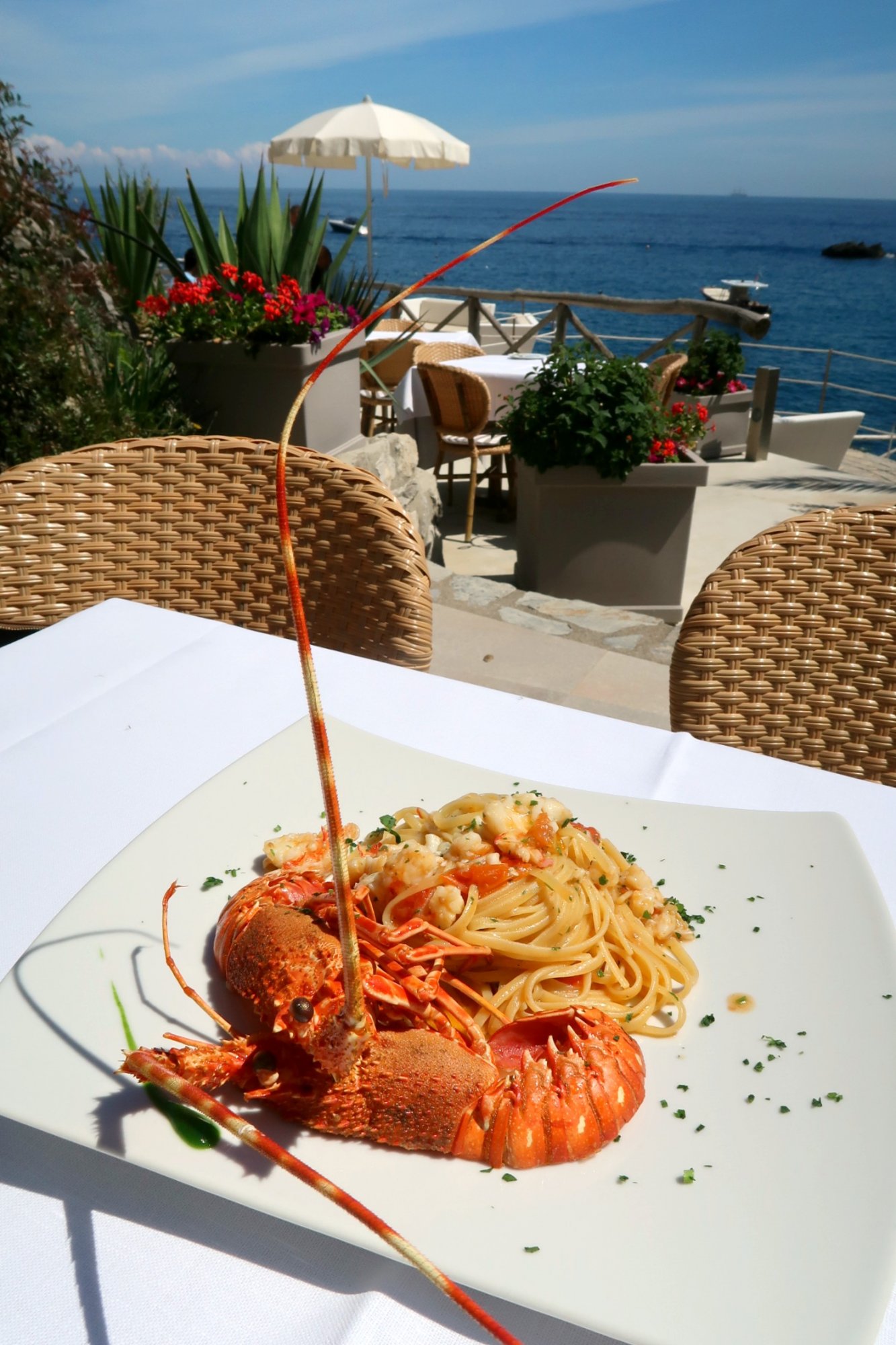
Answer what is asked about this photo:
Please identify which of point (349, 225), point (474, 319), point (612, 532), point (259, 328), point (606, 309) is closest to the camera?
point (259, 328)

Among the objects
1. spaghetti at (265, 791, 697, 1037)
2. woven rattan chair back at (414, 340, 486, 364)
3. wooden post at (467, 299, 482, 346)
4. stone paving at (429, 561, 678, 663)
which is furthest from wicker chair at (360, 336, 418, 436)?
spaghetti at (265, 791, 697, 1037)

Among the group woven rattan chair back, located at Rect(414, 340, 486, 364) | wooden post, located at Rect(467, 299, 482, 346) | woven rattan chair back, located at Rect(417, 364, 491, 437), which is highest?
wooden post, located at Rect(467, 299, 482, 346)

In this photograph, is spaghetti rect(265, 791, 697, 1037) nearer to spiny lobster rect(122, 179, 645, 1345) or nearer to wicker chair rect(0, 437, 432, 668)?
spiny lobster rect(122, 179, 645, 1345)

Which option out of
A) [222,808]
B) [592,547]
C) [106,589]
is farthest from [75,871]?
[592,547]

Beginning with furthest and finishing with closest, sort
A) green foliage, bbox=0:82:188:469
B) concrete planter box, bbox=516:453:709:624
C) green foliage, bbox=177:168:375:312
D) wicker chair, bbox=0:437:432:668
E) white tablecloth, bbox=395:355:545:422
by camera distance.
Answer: white tablecloth, bbox=395:355:545:422 < green foliage, bbox=177:168:375:312 < concrete planter box, bbox=516:453:709:624 < green foliage, bbox=0:82:188:469 < wicker chair, bbox=0:437:432:668

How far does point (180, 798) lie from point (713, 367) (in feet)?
31.1

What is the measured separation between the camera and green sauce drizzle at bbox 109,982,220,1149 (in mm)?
724

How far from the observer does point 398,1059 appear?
76 centimetres

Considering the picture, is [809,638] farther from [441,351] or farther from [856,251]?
[856,251]

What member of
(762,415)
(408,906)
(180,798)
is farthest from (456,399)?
(408,906)

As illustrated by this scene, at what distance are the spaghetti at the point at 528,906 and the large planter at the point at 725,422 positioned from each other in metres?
9.08

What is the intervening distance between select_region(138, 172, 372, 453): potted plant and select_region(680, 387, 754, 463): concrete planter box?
495 centimetres

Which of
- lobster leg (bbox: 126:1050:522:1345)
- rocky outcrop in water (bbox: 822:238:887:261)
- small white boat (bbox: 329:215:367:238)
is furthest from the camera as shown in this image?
rocky outcrop in water (bbox: 822:238:887:261)

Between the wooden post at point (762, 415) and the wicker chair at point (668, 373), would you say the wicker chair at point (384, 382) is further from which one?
the wooden post at point (762, 415)
